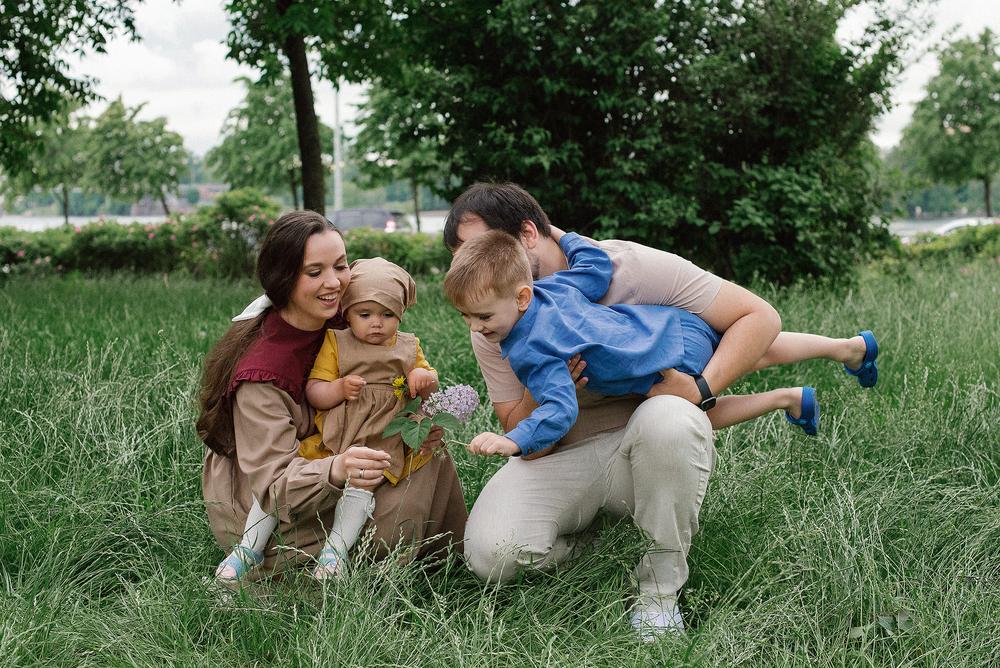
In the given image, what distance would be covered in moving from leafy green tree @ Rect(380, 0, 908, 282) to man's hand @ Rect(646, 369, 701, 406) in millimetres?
5429

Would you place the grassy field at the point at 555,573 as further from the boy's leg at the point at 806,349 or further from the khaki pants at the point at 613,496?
the boy's leg at the point at 806,349

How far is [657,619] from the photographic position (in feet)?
8.96

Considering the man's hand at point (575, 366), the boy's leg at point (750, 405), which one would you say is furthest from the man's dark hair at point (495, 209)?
the boy's leg at point (750, 405)

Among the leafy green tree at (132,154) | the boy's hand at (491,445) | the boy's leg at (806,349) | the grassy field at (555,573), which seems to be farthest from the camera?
the leafy green tree at (132,154)

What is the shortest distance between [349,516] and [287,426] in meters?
0.31

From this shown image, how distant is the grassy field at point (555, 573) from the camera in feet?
8.25

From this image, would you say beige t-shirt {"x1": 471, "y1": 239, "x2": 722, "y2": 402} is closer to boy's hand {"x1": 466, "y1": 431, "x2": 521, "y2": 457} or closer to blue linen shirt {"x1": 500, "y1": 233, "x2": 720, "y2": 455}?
blue linen shirt {"x1": 500, "y1": 233, "x2": 720, "y2": 455}

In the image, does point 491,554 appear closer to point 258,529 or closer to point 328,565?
point 328,565

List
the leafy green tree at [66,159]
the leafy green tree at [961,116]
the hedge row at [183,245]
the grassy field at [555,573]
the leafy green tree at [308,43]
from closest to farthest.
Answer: the grassy field at [555,573] → the leafy green tree at [308,43] → the hedge row at [183,245] → the leafy green tree at [961,116] → the leafy green tree at [66,159]

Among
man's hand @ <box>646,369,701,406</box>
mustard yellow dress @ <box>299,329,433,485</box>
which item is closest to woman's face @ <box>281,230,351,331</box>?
mustard yellow dress @ <box>299,329,433,485</box>

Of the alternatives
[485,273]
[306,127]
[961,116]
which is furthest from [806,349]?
[961,116]

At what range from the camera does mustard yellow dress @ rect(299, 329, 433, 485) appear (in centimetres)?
279

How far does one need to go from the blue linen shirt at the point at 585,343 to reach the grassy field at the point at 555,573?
504mm

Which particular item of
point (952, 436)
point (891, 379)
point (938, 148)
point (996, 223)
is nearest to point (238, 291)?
point (891, 379)
